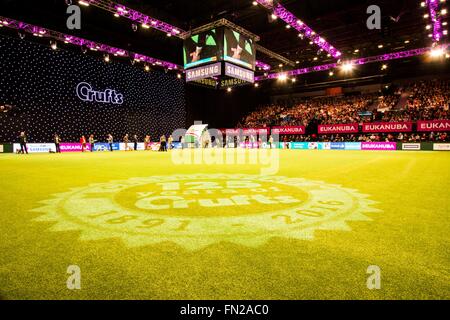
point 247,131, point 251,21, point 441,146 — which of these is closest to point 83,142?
point 251,21

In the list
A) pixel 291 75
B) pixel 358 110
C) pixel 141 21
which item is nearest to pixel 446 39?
pixel 358 110

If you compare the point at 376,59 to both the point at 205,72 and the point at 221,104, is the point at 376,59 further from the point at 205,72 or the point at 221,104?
the point at 221,104

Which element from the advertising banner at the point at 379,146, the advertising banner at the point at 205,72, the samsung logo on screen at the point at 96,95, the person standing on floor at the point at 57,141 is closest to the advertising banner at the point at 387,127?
the advertising banner at the point at 379,146

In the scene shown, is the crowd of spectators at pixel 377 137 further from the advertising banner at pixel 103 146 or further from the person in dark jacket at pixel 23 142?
the person in dark jacket at pixel 23 142

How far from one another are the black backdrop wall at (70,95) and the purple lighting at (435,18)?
22183 millimetres

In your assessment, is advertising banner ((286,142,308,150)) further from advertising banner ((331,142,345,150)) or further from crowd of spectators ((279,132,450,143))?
advertising banner ((331,142,345,150))

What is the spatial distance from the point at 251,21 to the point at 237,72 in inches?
208

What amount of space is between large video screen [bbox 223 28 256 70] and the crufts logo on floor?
9358mm

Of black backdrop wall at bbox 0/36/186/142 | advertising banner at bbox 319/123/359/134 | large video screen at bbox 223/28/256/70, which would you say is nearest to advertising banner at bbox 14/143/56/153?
black backdrop wall at bbox 0/36/186/142

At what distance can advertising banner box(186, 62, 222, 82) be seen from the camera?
529 inches

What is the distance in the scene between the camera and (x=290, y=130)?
32.3 metres

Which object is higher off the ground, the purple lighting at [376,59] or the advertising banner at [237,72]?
the purple lighting at [376,59]

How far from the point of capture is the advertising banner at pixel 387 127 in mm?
25112

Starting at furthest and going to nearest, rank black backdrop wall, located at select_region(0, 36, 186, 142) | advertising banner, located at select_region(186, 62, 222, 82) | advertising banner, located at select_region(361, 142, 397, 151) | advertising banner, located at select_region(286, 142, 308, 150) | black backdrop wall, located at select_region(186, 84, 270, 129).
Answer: black backdrop wall, located at select_region(186, 84, 270, 129) → advertising banner, located at select_region(286, 142, 308, 150) → advertising banner, located at select_region(361, 142, 397, 151) → black backdrop wall, located at select_region(0, 36, 186, 142) → advertising banner, located at select_region(186, 62, 222, 82)
